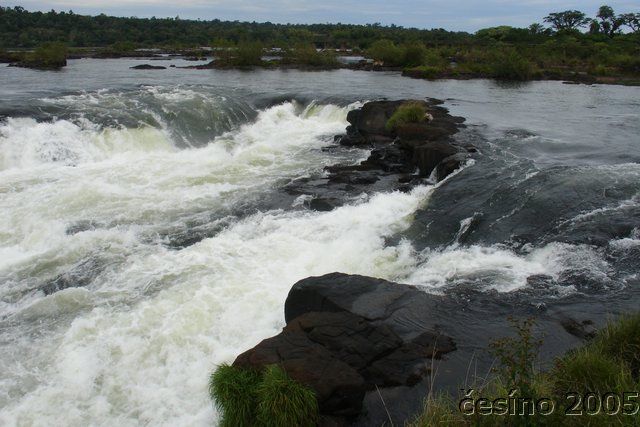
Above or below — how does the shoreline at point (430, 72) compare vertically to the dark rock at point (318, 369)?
above

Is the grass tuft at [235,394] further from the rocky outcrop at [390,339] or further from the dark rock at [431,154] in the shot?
the dark rock at [431,154]

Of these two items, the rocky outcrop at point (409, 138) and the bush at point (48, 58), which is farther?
the bush at point (48, 58)

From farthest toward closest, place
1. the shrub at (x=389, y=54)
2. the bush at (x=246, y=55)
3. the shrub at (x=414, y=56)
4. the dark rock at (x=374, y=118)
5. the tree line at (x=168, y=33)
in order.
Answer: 1. the tree line at (x=168, y=33)
2. the shrub at (x=389, y=54)
3. the bush at (x=246, y=55)
4. the shrub at (x=414, y=56)
5. the dark rock at (x=374, y=118)

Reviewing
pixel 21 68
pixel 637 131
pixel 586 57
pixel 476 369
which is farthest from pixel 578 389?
pixel 586 57

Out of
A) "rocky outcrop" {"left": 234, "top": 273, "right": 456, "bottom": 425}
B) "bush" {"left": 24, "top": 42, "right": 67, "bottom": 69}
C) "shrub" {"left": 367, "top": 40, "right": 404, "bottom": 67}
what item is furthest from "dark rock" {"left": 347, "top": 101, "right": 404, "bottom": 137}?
"bush" {"left": 24, "top": 42, "right": 67, "bottom": 69}

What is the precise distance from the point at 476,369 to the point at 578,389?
60.0 inches

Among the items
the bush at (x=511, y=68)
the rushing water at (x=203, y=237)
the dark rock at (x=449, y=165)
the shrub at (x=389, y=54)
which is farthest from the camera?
the shrub at (x=389, y=54)

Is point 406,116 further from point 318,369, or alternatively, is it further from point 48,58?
point 48,58

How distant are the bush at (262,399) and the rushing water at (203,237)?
2.49 ft

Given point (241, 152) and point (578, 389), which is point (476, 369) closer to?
point (578, 389)

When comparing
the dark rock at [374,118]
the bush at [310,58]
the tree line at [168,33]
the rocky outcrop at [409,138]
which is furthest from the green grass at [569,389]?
the tree line at [168,33]

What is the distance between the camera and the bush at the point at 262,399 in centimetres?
564

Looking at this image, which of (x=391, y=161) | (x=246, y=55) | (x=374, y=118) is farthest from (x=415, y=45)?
(x=391, y=161)

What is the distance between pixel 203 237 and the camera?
12.8 meters
